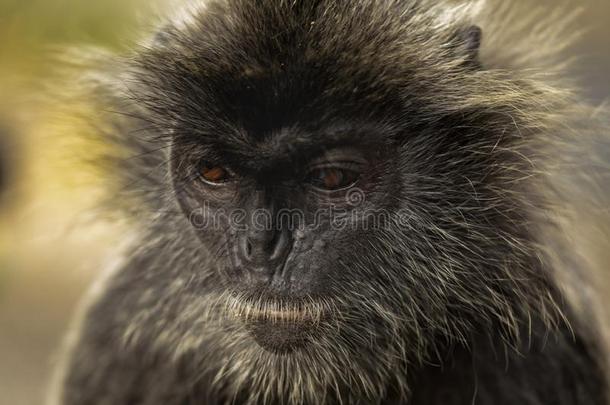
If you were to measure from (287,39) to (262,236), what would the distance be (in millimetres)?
755

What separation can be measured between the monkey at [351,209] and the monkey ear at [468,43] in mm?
10

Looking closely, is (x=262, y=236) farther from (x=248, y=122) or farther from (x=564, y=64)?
(x=564, y=64)

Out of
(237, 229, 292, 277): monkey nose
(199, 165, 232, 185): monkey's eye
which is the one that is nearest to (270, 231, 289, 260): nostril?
(237, 229, 292, 277): monkey nose

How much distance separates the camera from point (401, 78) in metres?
3.57

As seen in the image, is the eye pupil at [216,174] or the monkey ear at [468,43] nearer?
the eye pupil at [216,174]

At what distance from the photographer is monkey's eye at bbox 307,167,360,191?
3.51 metres

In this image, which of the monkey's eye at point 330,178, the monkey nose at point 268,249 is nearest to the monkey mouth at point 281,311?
the monkey nose at point 268,249

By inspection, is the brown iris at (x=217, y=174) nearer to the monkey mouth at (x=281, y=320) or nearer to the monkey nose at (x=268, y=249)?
the monkey nose at (x=268, y=249)

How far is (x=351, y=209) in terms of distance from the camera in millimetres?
3531

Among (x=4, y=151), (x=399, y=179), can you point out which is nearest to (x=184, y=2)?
(x=399, y=179)

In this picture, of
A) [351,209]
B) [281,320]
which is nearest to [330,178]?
[351,209]

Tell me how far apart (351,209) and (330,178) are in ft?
0.48

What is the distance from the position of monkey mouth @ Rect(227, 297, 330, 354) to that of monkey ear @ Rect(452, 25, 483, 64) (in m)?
1.24

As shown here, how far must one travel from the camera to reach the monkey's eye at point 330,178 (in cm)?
351
